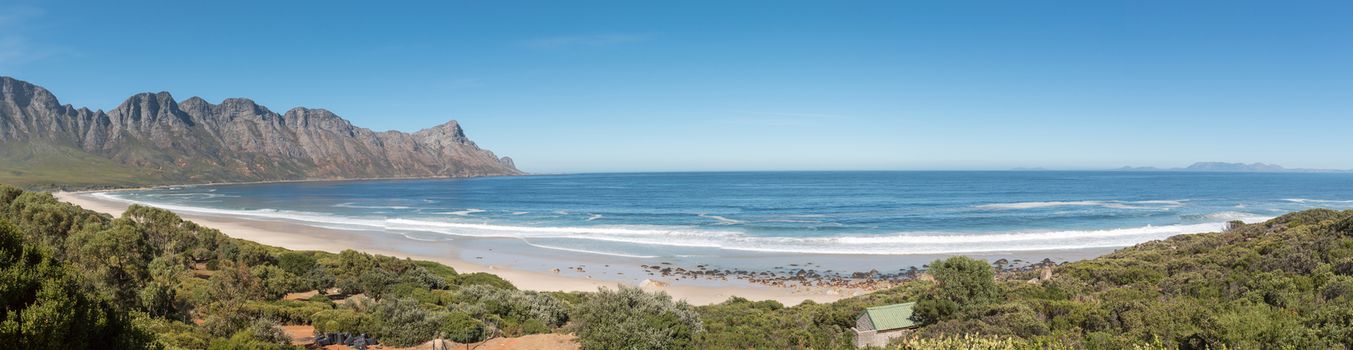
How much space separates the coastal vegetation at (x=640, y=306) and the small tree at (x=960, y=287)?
0.05 m

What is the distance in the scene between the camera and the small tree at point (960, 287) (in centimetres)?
1556

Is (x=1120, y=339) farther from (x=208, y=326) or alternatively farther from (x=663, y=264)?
(x=663, y=264)

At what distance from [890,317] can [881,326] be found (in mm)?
538

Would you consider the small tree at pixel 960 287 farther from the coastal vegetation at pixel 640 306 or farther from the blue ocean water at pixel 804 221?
the blue ocean water at pixel 804 221

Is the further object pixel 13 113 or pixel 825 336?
pixel 13 113

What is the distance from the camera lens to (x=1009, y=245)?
139 feet

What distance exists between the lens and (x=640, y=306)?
1423cm

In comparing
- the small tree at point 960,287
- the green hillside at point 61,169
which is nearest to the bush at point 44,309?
the small tree at point 960,287

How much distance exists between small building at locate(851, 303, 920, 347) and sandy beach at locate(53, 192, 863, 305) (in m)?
9.76

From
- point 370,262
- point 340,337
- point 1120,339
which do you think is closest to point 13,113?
point 370,262

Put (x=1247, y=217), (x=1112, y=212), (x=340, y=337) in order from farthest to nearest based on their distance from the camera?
(x=1112, y=212), (x=1247, y=217), (x=340, y=337)

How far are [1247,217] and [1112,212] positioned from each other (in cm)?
1057

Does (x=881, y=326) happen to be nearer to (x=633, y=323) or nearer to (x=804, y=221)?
(x=633, y=323)

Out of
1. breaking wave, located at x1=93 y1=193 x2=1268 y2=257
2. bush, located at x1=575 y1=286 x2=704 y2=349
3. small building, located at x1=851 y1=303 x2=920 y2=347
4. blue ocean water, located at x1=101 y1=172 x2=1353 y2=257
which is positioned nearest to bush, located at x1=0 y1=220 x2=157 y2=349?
bush, located at x1=575 y1=286 x2=704 y2=349
